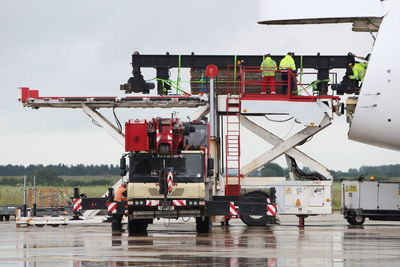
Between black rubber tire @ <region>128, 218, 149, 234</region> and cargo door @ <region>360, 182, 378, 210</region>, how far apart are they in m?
9.96

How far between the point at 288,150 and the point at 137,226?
9.17 meters

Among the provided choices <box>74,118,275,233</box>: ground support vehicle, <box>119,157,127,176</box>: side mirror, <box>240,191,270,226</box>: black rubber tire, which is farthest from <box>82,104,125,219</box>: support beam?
<box>119,157,127,176</box>: side mirror

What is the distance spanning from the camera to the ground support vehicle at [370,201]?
32.8 meters

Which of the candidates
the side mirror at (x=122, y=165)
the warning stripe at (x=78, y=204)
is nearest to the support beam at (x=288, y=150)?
the warning stripe at (x=78, y=204)

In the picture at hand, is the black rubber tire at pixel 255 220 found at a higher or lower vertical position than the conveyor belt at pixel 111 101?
lower

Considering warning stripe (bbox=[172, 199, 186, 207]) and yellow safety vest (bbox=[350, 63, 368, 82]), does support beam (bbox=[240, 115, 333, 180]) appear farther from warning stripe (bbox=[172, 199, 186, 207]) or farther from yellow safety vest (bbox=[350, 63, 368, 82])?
warning stripe (bbox=[172, 199, 186, 207])

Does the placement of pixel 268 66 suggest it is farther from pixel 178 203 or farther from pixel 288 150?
pixel 178 203

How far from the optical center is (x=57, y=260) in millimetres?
15703

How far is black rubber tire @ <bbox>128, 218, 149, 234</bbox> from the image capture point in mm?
25688

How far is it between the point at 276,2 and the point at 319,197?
7.83 metres

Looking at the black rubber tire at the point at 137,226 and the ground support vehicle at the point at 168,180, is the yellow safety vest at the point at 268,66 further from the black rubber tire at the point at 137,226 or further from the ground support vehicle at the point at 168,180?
the black rubber tire at the point at 137,226

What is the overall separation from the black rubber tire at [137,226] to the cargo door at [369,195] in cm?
996

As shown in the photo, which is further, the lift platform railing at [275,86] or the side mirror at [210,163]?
the lift platform railing at [275,86]

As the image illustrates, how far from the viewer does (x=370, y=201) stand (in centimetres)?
3309
